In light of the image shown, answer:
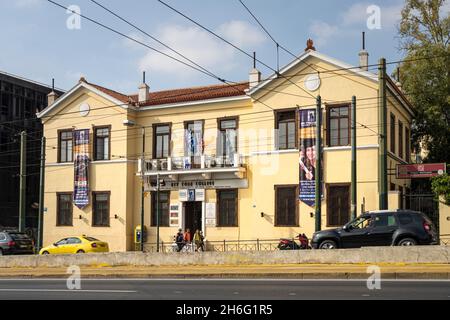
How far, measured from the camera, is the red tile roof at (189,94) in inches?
1433

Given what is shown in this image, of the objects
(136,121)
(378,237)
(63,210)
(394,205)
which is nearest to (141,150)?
(136,121)

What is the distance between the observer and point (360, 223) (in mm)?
24531

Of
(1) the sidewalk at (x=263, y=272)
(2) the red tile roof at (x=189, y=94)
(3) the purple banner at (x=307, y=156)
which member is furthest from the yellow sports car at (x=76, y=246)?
(3) the purple banner at (x=307, y=156)

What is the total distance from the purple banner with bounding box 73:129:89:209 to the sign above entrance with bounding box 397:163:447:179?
18987 millimetres

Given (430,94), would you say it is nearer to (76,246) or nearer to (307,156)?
(307,156)

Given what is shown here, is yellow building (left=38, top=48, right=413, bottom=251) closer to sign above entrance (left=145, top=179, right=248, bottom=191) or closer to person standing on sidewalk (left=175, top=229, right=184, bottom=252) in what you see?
sign above entrance (left=145, top=179, right=248, bottom=191)

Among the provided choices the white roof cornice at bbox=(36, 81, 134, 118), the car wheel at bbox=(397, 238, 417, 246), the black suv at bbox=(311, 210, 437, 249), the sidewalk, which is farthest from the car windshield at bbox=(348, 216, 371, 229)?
the white roof cornice at bbox=(36, 81, 134, 118)

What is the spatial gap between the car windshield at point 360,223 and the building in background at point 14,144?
3200 cm

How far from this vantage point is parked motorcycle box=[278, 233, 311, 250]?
3036 centimetres

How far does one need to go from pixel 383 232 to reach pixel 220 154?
14106 mm

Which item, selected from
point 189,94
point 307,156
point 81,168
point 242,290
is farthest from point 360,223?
point 81,168

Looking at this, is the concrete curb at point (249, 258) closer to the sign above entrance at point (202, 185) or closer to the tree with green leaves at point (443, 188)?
the tree with green leaves at point (443, 188)
